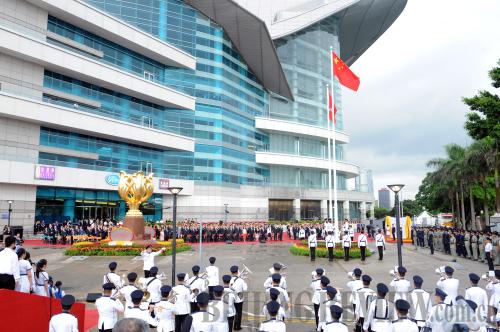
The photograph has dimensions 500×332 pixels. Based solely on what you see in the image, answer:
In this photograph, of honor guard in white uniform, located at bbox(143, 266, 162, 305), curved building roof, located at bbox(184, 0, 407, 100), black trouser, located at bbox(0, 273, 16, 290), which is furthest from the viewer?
curved building roof, located at bbox(184, 0, 407, 100)

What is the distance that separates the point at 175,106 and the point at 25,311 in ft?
145

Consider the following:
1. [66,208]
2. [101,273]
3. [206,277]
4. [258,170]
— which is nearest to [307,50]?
[258,170]

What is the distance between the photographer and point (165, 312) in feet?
26.4

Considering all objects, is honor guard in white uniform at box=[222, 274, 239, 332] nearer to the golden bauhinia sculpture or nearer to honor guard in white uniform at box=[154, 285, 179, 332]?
honor guard in white uniform at box=[154, 285, 179, 332]

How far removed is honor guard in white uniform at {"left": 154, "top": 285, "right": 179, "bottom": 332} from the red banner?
1.83 metres

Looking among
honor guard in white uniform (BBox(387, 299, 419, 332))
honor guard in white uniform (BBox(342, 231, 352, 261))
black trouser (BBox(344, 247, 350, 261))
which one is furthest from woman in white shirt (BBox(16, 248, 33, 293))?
black trouser (BBox(344, 247, 350, 261))

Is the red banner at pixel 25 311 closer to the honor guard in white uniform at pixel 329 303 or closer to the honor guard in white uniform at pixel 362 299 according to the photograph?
the honor guard in white uniform at pixel 329 303

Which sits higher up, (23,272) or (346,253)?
(23,272)

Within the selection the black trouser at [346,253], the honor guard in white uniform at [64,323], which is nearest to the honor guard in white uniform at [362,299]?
the honor guard in white uniform at [64,323]

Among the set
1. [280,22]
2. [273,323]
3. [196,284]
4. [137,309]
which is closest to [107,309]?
[137,309]

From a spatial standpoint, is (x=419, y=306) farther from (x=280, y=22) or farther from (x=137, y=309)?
(x=280, y=22)

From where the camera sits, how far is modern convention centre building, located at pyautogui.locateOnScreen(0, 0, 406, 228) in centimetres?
3616

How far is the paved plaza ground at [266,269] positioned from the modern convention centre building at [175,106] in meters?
4.55

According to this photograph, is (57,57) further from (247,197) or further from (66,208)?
(247,197)
